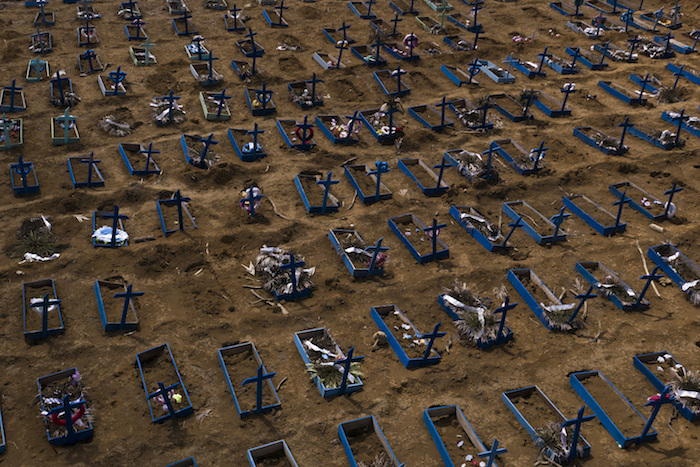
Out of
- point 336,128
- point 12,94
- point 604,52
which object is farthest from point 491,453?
point 604,52

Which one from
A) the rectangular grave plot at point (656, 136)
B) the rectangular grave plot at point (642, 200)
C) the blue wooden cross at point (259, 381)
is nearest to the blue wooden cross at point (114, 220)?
the blue wooden cross at point (259, 381)

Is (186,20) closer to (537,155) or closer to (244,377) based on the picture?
(537,155)

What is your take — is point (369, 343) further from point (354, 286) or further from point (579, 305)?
point (579, 305)

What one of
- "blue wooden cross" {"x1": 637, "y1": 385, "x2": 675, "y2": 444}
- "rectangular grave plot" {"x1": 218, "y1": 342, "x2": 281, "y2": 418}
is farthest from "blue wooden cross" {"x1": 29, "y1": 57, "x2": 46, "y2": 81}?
"blue wooden cross" {"x1": 637, "y1": 385, "x2": 675, "y2": 444}

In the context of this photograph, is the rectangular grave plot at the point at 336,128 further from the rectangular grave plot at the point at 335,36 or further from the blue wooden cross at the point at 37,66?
the blue wooden cross at the point at 37,66

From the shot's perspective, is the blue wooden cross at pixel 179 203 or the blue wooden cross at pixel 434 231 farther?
the blue wooden cross at pixel 179 203

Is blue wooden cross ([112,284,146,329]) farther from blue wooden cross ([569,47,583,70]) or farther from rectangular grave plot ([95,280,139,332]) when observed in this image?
blue wooden cross ([569,47,583,70])
